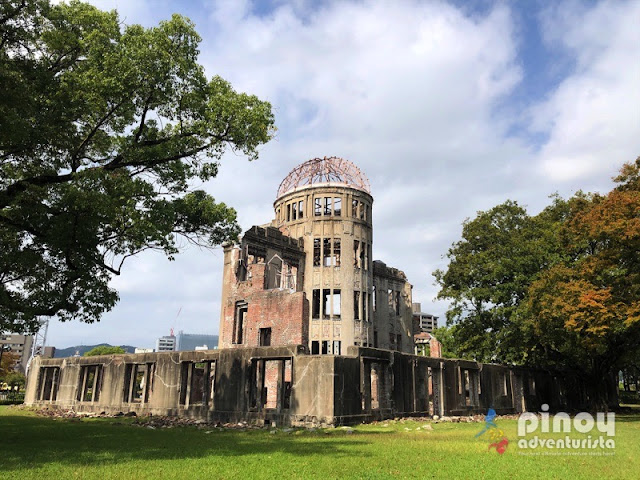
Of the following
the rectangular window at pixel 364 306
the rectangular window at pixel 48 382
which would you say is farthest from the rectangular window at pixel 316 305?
the rectangular window at pixel 48 382

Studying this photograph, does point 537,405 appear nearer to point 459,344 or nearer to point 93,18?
point 459,344

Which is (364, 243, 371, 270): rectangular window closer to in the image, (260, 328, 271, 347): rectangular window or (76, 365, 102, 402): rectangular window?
(260, 328, 271, 347): rectangular window

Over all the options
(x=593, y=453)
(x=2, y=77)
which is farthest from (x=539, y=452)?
(x=2, y=77)

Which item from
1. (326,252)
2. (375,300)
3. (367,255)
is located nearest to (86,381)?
(326,252)

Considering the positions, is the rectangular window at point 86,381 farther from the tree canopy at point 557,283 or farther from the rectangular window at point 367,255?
the tree canopy at point 557,283

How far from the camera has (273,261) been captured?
3375 cm

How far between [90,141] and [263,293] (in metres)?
17.4

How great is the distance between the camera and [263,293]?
29594mm

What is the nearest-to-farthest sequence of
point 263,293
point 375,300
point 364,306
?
point 263,293 < point 364,306 < point 375,300

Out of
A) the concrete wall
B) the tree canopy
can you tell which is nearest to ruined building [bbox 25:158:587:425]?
the concrete wall

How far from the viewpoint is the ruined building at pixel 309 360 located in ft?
62.6

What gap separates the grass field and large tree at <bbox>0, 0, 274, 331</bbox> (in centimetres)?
386

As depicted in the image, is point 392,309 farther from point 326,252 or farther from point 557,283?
point 557,283

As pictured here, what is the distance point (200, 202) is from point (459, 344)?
2423 centimetres
